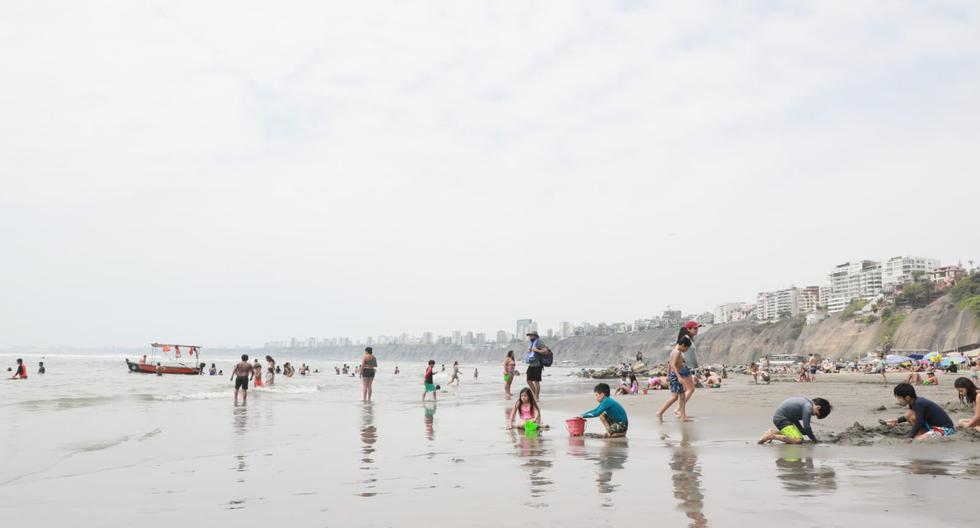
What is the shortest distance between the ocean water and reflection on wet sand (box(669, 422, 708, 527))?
23 mm

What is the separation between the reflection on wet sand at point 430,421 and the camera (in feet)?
38.7

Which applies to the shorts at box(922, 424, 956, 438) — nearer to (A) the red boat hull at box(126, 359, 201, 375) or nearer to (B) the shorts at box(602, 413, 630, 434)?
(B) the shorts at box(602, 413, 630, 434)

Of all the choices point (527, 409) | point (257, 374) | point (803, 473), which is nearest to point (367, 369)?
point (527, 409)

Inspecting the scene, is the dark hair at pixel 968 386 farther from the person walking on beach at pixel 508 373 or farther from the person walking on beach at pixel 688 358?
the person walking on beach at pixel 508 373

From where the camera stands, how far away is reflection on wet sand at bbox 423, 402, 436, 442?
11784 mm

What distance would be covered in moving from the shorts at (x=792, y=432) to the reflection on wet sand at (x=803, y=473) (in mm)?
604

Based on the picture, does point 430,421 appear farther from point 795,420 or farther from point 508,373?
point 508,373

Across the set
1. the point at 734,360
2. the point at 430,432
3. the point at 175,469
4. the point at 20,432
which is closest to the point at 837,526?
the point at 175,469

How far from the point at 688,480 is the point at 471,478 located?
7.46 ft

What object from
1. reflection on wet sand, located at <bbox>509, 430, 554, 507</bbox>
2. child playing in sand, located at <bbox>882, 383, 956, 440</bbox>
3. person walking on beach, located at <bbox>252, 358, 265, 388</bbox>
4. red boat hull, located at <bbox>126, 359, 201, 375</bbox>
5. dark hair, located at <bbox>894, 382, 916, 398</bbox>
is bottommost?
red boat hull, located at <bbox>126, 359, 201, 375</bbox>

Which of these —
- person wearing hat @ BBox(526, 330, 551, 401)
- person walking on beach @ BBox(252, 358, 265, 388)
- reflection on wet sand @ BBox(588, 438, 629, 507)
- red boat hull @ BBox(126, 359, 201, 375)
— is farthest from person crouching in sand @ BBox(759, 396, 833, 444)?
red boat hull @ BBox(126, 359, 201, 375)

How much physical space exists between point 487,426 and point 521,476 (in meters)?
6.41

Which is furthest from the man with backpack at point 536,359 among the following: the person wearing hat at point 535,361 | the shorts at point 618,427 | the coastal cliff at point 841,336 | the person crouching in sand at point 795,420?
the coastal cliff at point 841,336

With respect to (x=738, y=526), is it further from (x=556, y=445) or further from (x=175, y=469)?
(x=175, y=469)
